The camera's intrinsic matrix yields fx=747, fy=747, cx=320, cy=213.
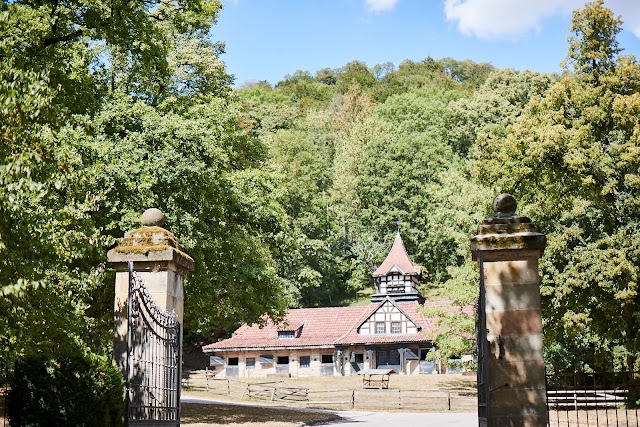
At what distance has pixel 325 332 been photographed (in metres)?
56.4

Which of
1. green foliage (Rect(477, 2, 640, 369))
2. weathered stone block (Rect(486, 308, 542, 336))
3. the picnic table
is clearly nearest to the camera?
weathered stone block (Rect(486, 308, 542, 336))

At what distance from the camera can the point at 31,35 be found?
1516 centimetres

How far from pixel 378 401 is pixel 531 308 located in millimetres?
30607

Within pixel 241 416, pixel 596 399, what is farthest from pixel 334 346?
pixel 596 399

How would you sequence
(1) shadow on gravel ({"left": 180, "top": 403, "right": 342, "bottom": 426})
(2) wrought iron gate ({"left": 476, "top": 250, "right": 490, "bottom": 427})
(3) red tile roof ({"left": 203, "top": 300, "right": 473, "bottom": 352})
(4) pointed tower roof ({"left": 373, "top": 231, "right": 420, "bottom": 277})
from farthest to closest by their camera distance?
1. (4) pointed tower roof ({"left": 373, "top": 231, "right": 420, "bottom": 277})
2. (3) red tile roof ({"left": 203, "top": 300, "right": 473, "bottom": 352})
3. (1) shadow on gravel ({"left": 180, "top": 403, "right": 342, "bottom": 426})
4. (2) wrought iron gate ({"left": 476, "top": 250, "right": 490, "bottom": 427})

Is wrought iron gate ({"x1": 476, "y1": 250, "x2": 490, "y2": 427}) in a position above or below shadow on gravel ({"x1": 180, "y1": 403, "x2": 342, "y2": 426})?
above

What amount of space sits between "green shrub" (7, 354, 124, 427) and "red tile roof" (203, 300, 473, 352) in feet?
147

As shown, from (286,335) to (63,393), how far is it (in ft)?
159

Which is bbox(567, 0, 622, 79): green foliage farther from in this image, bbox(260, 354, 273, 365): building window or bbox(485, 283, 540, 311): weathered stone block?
bbox(260, 354, 273, 365): building window

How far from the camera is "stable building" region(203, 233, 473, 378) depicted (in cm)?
5406

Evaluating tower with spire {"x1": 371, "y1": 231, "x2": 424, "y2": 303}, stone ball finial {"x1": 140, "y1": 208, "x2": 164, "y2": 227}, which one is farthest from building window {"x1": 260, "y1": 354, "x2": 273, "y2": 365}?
stone ball finial {"x1": 140, "y1": 208, "x2": 164, "y2": 227}

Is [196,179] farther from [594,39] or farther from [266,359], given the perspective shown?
[266,359]


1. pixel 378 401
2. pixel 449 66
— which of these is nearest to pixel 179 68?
pixel 378 401

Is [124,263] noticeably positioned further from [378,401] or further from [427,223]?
[427,223]
